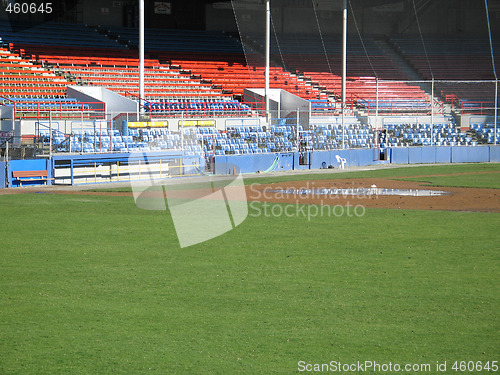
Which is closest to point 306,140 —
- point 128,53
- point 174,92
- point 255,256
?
point 174,92

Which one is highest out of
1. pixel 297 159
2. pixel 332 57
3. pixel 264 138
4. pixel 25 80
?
pixel 332 57

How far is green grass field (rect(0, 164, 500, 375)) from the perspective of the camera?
7.74 meters

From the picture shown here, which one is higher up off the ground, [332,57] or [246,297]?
[332,57]

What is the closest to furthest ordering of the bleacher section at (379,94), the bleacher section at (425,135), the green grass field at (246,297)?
the green grass field at (246,297), the bleacher section at (425,135), the bleacher section at (379,94)

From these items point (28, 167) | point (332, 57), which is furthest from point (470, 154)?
point (28, 167)

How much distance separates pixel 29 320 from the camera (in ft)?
29.6

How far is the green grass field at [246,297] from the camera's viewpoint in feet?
25.4

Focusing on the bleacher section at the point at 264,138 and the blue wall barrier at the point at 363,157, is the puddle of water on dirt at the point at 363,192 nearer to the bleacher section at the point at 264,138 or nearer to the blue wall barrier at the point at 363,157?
the blue wall barrier at the point at 363,157

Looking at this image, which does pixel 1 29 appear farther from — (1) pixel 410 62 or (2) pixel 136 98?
(1) pixel 410 62

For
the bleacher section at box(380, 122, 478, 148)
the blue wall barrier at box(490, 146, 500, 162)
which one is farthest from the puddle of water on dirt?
the blue wall barrier at box(490, 146, 500, 162)

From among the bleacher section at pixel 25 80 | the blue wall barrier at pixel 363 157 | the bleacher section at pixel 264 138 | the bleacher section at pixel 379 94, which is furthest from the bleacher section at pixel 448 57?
the bleacher section at pixel 25 80

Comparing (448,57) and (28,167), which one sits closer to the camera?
(28,167)

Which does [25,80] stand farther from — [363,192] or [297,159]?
[363,192]

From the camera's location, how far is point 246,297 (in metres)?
10.2
